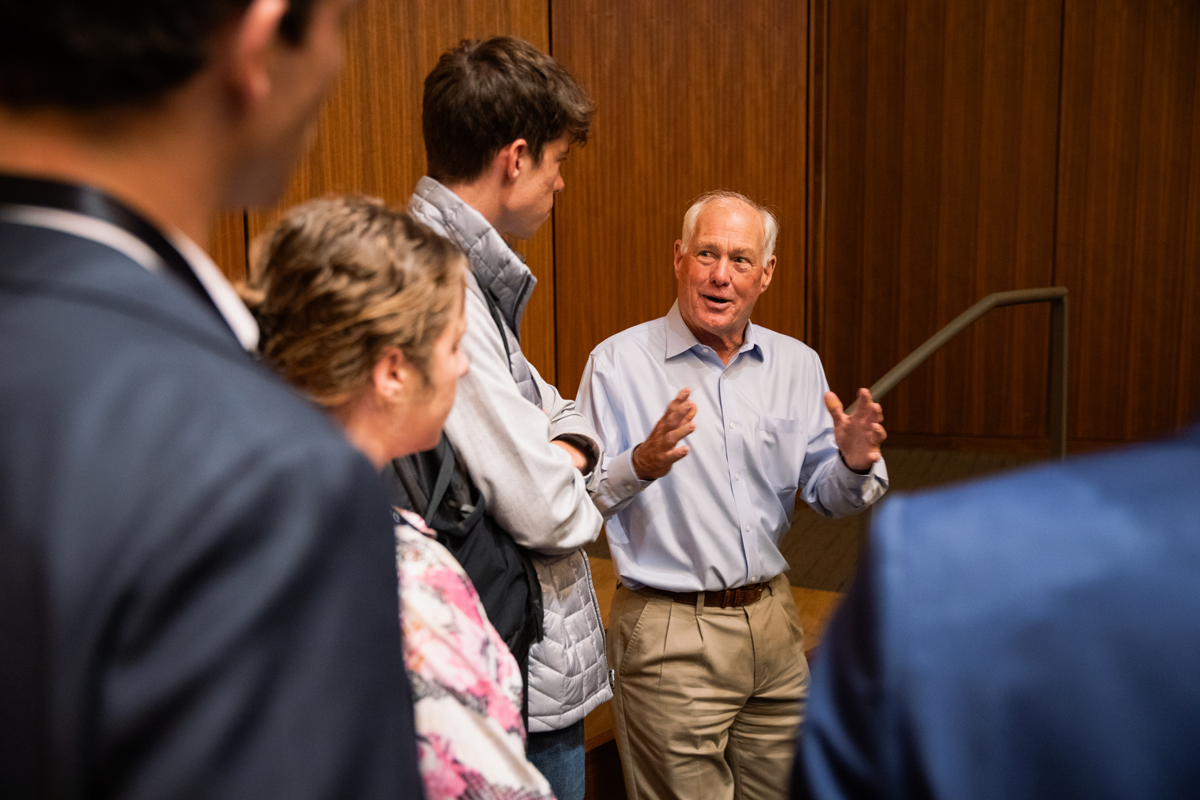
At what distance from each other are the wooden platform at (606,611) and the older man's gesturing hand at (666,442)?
2.89ft

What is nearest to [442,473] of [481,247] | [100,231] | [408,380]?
[408,380]

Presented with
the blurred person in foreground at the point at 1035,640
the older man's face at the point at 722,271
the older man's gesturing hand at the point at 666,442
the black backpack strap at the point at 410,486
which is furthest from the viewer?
the older man's face at the point at 722,271

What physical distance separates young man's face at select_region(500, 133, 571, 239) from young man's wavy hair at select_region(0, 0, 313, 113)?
107 centimetres

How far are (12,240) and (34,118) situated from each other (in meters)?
0.07

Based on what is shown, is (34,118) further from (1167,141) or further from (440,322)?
(1167,141)

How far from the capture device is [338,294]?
3.18 feet

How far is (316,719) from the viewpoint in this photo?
1.35 feet

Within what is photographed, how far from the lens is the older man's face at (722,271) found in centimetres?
230

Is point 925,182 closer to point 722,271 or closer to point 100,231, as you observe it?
point 722,271

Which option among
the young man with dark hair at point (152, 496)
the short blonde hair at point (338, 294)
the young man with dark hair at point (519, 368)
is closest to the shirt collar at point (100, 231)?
the young man with dark hair at point (152, 496)

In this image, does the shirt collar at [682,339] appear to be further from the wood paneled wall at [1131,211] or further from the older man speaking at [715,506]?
the wood paneled wall at [1131,211]

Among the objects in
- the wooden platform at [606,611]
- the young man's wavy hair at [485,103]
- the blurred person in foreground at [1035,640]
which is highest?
the young man's wavy hair at [485,103]

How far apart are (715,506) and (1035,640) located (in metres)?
1.86

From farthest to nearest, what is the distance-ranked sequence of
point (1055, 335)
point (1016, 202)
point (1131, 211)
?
point (1016, 202) → point (1131, 211) → point (1055, 335)
